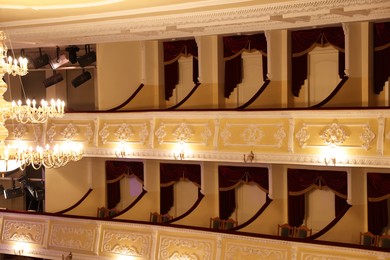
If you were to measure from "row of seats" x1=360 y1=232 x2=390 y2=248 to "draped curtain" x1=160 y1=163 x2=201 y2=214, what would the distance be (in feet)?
12.9

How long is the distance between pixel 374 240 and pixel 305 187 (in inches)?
68.8

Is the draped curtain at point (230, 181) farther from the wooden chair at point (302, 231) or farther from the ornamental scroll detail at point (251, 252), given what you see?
the ornamental scroll detail at point (251, 252)

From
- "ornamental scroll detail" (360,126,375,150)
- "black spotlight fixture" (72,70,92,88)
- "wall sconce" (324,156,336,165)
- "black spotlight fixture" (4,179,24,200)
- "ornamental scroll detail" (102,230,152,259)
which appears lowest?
"ornamental scroll detail" (102,230,152,259)

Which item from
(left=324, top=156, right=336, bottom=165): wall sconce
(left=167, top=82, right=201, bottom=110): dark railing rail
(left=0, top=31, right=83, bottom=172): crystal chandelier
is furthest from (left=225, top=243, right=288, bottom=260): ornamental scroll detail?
(left=0, top=31, right=83, bottom=172): crystal chandelier

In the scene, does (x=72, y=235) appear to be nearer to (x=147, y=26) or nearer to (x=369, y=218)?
(x=147, y=26)

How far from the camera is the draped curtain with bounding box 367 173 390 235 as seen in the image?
12.0 m

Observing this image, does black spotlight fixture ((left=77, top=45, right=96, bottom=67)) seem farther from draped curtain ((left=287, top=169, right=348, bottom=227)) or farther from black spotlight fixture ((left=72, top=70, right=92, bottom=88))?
draped curtain ((left=287, top=169, right=348, bottom=227))

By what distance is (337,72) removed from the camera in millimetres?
12680

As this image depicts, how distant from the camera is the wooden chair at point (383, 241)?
1181 centimetres

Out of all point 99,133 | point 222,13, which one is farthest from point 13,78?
point 222,13

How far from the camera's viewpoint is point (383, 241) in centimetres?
1186

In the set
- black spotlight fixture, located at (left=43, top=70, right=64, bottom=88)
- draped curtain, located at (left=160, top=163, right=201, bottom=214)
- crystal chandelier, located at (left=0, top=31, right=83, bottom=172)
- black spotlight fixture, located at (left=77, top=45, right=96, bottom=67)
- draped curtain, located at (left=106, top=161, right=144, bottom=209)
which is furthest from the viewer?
black spotlight fixture, located at (left=43, top=70, right=64, bottom=88)

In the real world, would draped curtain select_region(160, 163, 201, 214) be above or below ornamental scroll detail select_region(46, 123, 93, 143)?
below

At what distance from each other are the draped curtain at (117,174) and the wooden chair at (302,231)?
4037 mm
